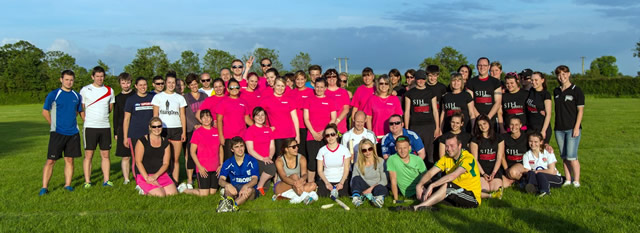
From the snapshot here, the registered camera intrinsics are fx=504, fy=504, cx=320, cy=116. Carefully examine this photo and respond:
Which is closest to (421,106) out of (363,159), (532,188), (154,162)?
(363,159)

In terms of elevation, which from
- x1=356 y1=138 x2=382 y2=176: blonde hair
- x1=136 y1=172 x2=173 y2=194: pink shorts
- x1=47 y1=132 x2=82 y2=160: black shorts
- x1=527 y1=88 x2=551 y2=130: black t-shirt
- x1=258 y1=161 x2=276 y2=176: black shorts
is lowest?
x1=136 y1=172 x2=173 y2=194: pink shorts

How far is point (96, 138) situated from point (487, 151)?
6.28 m

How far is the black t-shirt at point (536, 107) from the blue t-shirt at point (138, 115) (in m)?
6.20

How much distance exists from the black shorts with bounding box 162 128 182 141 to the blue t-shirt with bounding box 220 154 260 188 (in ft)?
4.43

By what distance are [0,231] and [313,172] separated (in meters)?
4.24

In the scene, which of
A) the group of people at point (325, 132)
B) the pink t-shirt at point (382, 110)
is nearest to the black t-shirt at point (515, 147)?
the group of people at point (325, 132)

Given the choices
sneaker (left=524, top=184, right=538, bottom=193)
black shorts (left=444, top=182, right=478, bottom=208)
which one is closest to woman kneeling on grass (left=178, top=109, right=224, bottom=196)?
black shorts (left=444, top=182, right=478, bottom=208)

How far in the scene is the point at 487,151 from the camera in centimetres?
Result: 759

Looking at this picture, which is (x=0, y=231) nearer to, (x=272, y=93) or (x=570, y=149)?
(x=272, y=93)

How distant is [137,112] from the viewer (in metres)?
8.29

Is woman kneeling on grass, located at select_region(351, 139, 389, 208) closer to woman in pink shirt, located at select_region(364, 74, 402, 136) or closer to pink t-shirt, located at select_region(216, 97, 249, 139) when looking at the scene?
woman in pink shirt, located at select_region(364, 74, 402, 136)

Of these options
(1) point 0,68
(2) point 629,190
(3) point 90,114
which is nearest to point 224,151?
(3) point 90,114

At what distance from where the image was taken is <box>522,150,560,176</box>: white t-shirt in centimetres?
766

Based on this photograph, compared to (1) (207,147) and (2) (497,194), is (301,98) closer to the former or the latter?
(1) (207,147)
